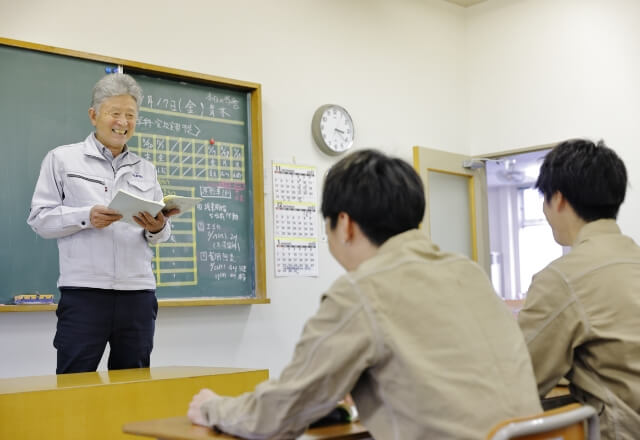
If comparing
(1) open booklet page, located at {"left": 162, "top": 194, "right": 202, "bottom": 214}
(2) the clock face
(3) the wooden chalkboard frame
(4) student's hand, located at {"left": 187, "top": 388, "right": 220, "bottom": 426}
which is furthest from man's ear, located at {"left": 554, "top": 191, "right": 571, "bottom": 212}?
(2) the clock face

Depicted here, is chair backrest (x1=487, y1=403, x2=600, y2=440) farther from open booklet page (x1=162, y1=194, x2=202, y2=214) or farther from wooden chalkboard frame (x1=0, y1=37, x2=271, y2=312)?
wooden chalkboard frame (x1=0, y1=37, x2=271, y2=312)

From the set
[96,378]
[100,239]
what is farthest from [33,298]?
[96,378]

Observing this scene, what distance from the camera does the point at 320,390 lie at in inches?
48.6

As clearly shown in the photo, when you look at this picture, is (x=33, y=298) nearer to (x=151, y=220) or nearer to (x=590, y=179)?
(x=151, y=220)

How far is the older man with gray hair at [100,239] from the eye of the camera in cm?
259

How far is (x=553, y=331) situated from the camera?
161 centimetres

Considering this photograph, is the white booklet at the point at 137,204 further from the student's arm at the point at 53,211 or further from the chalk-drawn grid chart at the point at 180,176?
the chalk-drawn grid chart at the point at 180,176

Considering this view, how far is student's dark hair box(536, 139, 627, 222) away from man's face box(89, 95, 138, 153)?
1681 mm

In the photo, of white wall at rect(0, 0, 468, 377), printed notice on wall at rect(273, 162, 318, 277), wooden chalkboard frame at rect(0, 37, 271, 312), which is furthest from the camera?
printed notice on wall at rect(273, 162, 318, 277)

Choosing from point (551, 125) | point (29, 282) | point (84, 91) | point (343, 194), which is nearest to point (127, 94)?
point (84, 91)

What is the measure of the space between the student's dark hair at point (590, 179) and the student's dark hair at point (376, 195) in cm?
56

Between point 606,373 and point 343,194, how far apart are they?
29.1 inches

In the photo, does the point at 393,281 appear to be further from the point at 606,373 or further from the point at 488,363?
the point at 606,373

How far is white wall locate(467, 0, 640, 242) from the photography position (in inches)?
191
